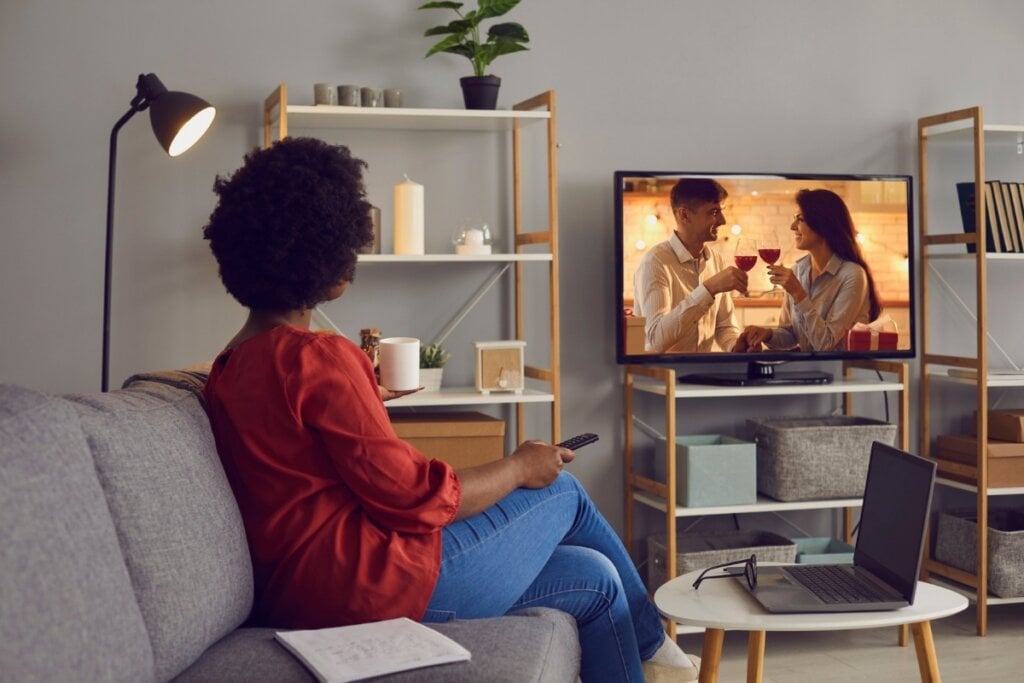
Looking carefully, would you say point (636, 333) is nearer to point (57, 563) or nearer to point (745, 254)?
point (745, 254)

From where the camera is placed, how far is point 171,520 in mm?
1584

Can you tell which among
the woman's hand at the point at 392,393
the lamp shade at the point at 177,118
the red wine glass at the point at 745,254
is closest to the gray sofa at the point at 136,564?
the woman's hand at the point at 392,393

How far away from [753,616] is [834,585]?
0.24 m

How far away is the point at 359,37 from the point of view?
138 inches

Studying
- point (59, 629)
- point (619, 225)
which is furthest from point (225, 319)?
point (59, 629)

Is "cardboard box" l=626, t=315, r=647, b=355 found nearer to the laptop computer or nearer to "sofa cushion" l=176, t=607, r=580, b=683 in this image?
the laptop computer

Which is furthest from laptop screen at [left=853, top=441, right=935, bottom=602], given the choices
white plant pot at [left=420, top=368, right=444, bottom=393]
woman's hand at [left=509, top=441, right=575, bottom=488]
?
white plant pot at [left=420, top=368, right=444, bottom=393]

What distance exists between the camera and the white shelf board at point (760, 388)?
11.3 ft

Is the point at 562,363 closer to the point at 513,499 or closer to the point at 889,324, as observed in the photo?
the point at 889,324

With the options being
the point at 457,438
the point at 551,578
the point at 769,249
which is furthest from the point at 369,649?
the point at 769,249

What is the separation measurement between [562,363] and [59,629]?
2548mm

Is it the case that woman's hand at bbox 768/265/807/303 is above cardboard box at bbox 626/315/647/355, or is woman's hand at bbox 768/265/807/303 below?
above

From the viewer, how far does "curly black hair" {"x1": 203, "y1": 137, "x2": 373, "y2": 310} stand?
1939 mm

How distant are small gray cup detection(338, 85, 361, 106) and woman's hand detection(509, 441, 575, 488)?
146 cm
